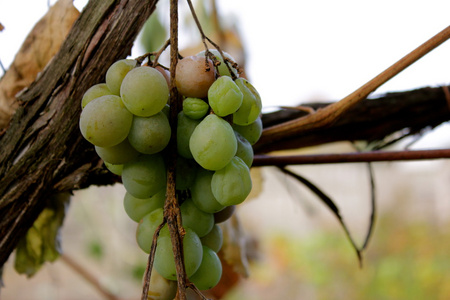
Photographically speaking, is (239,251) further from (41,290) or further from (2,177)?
(41,290)

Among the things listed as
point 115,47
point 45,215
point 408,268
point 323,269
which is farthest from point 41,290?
point 115,47

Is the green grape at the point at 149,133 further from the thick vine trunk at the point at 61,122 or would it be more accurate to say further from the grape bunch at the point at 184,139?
the thick vine trunk at the point at 61,122

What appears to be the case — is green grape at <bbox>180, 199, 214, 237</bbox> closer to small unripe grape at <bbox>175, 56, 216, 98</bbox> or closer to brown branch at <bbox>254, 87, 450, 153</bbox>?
small unripe grape at <bbox>175, 56, 216, 98</bbox>

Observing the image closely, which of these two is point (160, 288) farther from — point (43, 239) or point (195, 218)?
point (43, 239)

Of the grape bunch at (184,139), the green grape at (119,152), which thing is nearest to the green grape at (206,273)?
the grape bunch at (184,139)

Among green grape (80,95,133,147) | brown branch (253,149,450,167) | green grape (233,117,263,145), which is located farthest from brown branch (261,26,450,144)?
green grape (80,95,133,147)

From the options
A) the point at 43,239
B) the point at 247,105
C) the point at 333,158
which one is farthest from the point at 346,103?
the point at 43,239
